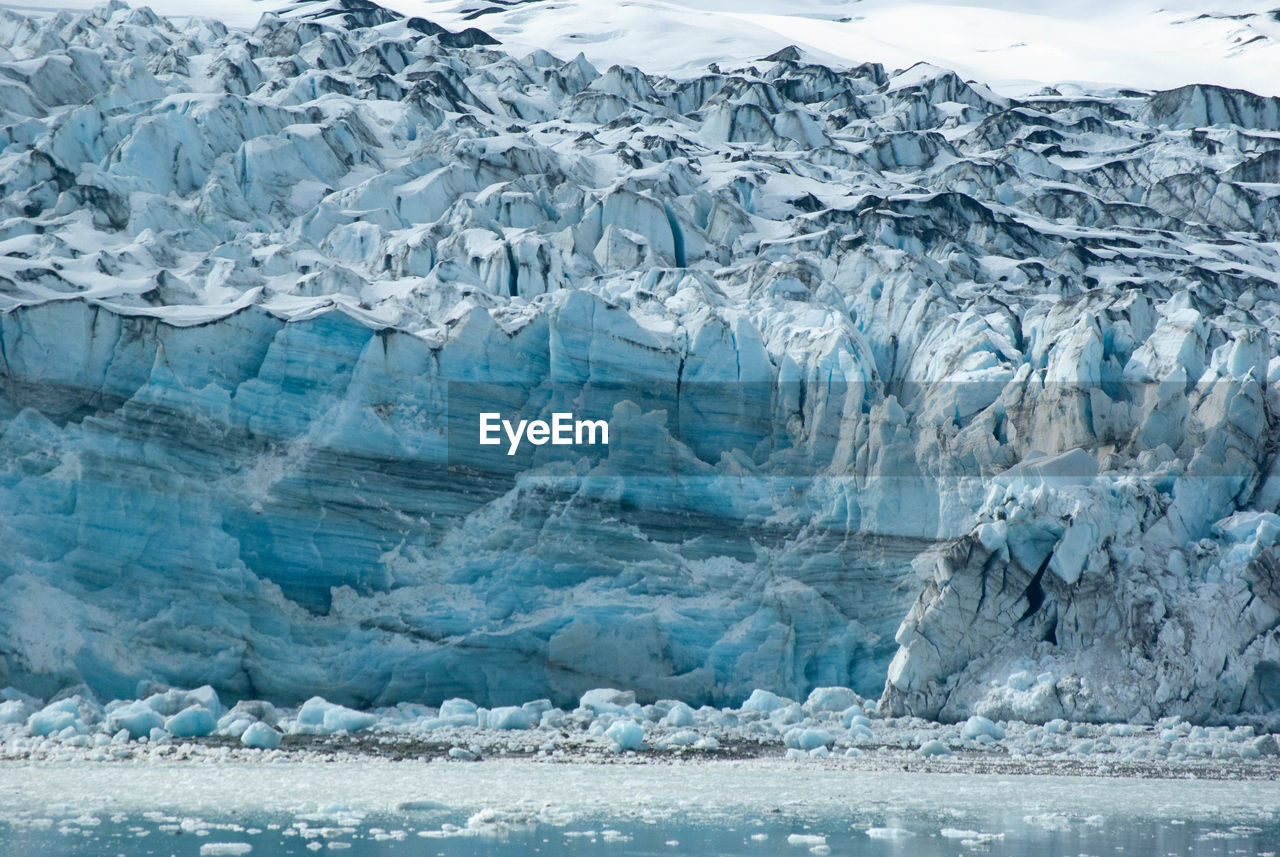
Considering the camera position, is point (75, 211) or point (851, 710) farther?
point (75, 211)

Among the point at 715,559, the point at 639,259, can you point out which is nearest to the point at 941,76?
the point at 639,259

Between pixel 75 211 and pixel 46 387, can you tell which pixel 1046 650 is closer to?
pixel 46 387

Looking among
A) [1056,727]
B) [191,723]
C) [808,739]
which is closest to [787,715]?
[808,739]

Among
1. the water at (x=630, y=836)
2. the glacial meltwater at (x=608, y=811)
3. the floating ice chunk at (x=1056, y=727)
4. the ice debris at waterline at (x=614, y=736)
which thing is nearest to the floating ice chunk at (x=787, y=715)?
the ice debris at waterline at (x=614, y=736)

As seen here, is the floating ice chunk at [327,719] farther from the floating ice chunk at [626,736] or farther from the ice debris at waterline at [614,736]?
the floating ice chunk at [626,736]

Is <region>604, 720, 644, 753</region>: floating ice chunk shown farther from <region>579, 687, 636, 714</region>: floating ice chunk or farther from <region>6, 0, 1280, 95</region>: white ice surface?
<region>6, 0, 1280, 95</region>: white ice surface

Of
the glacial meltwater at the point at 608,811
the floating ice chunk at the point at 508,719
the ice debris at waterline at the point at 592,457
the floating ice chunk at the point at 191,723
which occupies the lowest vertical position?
the floating ice chunk at the point at 508,719

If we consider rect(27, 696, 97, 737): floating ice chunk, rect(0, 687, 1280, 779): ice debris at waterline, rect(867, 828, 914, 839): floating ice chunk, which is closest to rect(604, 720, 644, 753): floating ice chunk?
rect(0, 687, 1280, 779): ice debris at waterline
